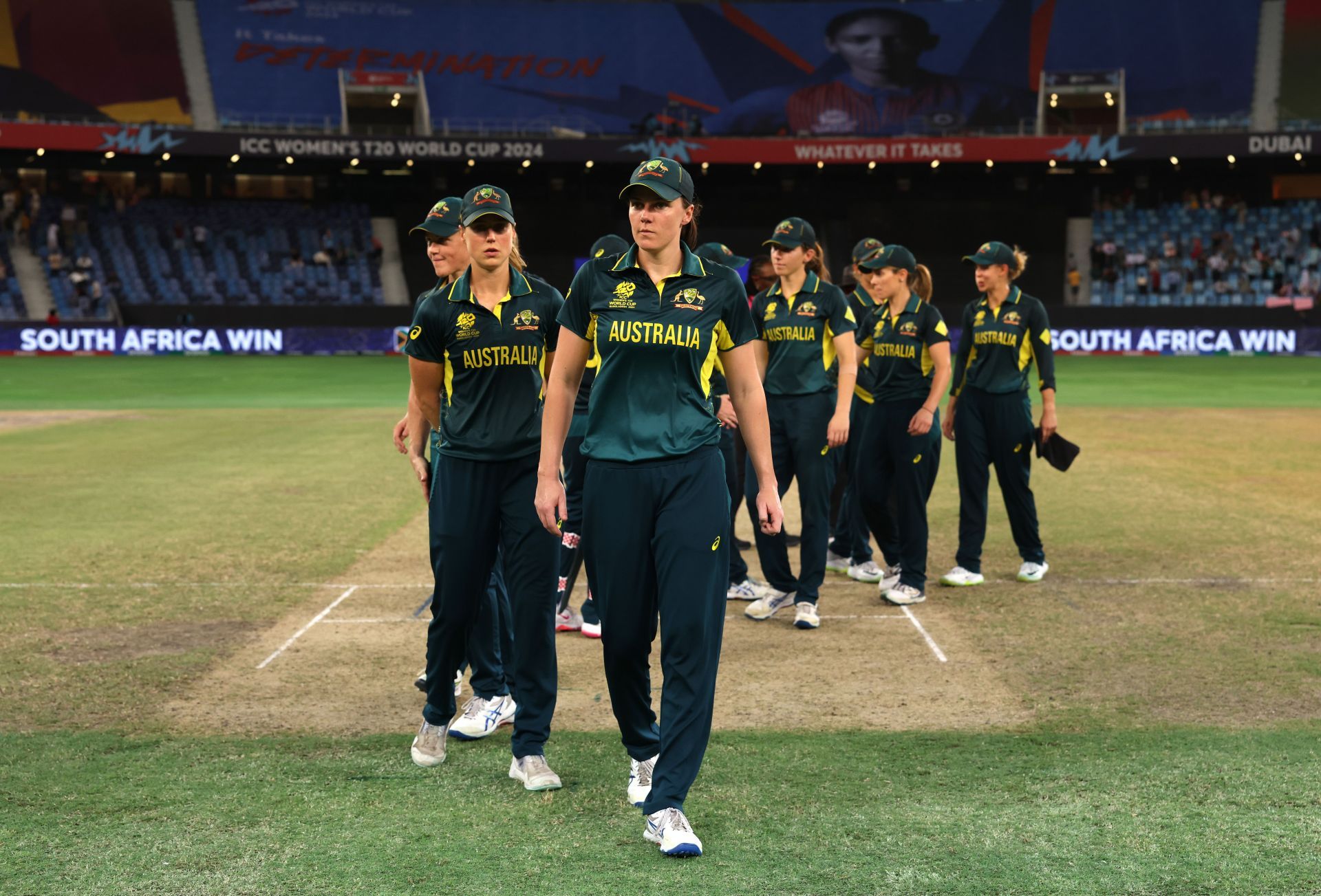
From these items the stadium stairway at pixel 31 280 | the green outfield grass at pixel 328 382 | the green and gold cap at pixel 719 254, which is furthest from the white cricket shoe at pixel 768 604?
the stadium stairway at pixel 31 280

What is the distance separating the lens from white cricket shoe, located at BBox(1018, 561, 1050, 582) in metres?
9.30

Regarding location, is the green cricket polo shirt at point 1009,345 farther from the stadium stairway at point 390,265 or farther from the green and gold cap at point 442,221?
the stadium stairway at point 390,265

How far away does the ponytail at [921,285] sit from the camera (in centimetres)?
930

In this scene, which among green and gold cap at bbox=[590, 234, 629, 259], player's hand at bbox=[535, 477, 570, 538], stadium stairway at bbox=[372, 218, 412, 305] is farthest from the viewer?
stadium stairway at bbox=[372, 218, 412, 305]

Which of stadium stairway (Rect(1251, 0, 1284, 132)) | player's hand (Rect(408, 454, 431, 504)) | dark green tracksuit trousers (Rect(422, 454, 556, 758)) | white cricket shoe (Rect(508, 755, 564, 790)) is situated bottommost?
white cricket shoe (Rect(508, 755, 564, 790))

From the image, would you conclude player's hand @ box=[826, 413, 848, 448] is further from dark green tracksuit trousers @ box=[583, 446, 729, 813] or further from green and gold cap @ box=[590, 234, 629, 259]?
dark green tracksuit trousers @ box=[583, 446, 729, 813]

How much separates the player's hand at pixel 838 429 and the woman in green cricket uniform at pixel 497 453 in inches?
119

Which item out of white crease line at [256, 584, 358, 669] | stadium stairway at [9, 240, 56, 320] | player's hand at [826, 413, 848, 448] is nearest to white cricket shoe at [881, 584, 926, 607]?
player's hand at [826, 413, 848, 448]

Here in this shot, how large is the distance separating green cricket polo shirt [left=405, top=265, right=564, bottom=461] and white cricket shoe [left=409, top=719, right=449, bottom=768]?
1.20 m

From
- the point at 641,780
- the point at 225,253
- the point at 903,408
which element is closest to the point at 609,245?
the point at 903,408

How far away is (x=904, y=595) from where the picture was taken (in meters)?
8.64

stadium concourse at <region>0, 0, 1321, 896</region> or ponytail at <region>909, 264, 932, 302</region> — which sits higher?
ponytail at <region>909, 264, 932, 302</region>

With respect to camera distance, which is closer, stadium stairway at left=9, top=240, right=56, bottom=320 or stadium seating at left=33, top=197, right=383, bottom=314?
stadium stairway at left=9, top=240, right=56, bottom=320

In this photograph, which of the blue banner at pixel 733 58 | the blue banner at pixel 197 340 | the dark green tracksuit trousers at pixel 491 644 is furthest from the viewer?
the blue banner at pixel 733 58
